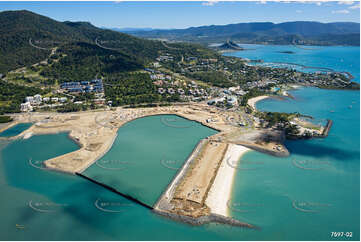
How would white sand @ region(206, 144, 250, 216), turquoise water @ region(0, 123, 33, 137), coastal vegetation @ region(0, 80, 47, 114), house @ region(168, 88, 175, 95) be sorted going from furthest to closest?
house @ region(168, 88, 175, 95)
coastal vegetation @ region(0, 80, 47, 114)
turquoise water @ region(0, 123, 33, 137)
white sand @ region(206, 144, 250, 216)

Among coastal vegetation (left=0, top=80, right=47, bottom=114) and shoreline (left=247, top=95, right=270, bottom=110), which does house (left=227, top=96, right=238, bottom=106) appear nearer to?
shoreline (left=247, top=95, right=270, bottom=110)

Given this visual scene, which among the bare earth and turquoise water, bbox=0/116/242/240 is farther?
the bare earth

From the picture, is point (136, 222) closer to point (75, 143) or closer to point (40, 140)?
point (75, 143)

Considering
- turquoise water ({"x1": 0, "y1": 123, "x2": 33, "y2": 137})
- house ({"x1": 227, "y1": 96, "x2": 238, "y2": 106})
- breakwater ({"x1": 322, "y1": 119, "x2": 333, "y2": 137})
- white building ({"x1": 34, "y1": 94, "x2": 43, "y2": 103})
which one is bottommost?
breakwater ({"x1": 322, "y1": 119, "x2": 333, "y2": 137})

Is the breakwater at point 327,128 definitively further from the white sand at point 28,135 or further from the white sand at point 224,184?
the white sand at point 28,135

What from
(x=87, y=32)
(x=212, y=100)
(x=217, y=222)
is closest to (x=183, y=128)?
(x=212, y=100)

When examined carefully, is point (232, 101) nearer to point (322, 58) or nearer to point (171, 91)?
point (171, 91)

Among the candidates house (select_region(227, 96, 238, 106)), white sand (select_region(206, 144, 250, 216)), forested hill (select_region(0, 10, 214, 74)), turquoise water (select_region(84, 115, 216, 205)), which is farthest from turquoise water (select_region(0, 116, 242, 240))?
forested hill (select_region(0, 10, 214, 74))

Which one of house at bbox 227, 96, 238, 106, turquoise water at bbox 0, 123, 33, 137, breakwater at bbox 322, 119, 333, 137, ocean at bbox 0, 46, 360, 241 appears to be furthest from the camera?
house at bbox 227, 96, 238, 106
